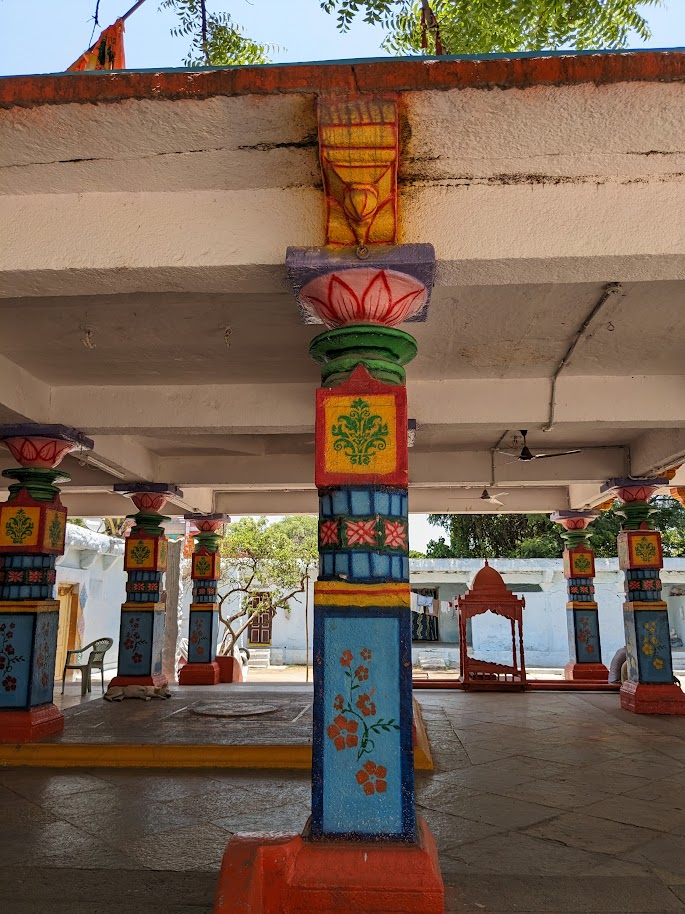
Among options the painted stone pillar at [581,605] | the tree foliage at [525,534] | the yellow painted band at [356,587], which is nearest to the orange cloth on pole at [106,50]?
the yellow painted band at [356,587]

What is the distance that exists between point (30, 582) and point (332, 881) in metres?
4.46

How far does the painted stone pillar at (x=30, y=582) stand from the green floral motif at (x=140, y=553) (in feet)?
8.78

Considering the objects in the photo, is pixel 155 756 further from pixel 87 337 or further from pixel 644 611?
pixel 644 611

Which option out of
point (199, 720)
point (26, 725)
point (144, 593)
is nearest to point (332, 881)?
point (26, 725)

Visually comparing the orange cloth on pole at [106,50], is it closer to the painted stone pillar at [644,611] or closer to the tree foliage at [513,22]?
the tree foliage at [513,22]

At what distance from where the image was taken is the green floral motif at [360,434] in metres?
2.79

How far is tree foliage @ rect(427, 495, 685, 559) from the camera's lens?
20.9 metres

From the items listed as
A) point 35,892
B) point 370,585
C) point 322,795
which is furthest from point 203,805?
point 370,585

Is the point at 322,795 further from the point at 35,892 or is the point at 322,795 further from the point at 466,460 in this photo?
the point at 466,460

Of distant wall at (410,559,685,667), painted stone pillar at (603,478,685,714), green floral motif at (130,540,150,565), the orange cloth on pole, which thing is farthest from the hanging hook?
distant wall at (410,559,685,667)

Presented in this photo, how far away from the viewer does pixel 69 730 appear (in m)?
6.03

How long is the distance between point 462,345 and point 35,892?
3979mm

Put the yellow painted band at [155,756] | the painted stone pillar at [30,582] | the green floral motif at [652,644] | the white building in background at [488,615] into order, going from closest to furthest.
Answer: the yellow painted band at [155,756], the painted stone pillar at [30,582], the green floral motif at [652,644], the white building in background at [488,615]

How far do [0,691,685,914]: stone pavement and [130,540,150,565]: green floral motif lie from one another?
390 cm
